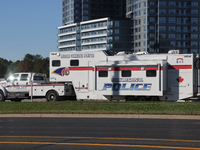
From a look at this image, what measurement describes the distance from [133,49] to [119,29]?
28.7ft

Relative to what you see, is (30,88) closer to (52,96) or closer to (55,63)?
(52,96)

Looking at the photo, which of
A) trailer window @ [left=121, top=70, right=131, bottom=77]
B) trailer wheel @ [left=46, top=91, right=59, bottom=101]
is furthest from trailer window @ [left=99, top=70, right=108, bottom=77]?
trailer wheel @ [left=46, top=91, right=59, bottom=101]

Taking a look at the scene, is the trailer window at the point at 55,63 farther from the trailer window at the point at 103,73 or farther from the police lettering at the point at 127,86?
the police lettering at the point at 127,86

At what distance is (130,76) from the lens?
23266 millimetres

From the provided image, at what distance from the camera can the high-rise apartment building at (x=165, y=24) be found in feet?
362

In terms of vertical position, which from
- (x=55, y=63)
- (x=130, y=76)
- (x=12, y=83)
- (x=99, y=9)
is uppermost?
(x=99, y=9)

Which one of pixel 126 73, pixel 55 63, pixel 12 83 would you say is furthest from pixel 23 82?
pixel 126 73

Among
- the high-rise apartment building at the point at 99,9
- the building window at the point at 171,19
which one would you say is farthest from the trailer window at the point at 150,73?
the high-rise apartment building at the point at 99,9

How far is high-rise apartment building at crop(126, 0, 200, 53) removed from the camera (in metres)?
110

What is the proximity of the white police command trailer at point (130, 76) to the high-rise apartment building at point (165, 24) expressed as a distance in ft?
275

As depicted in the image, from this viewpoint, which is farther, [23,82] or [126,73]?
[23,82]

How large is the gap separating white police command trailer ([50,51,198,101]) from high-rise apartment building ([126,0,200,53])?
83.7 m

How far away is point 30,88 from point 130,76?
8.01 meters

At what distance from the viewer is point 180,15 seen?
116 m
